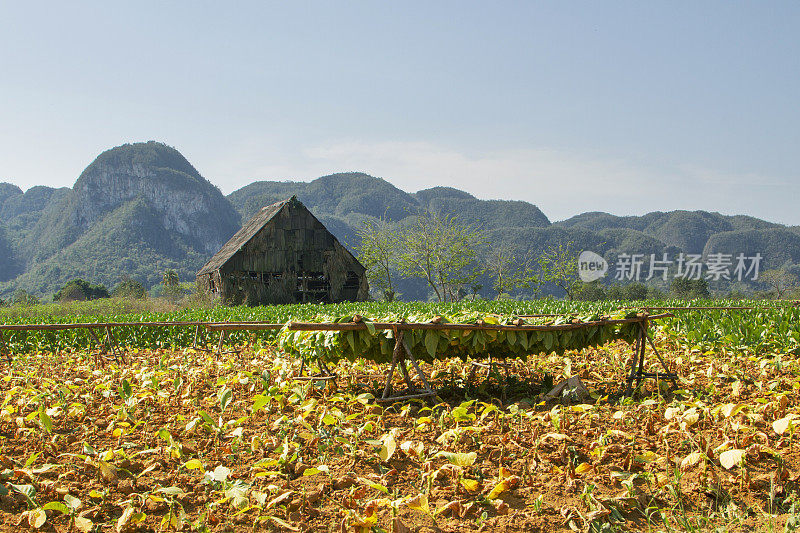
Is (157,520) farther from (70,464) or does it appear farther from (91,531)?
(70,464)

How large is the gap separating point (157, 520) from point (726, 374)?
5.57 meters

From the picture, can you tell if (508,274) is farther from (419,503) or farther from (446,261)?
(419,503)

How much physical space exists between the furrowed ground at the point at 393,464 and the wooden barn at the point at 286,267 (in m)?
22.3

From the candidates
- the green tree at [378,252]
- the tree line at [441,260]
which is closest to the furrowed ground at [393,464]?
the tree line at [441,260]

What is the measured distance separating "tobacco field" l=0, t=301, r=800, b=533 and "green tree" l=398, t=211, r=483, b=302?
3814 centimetres

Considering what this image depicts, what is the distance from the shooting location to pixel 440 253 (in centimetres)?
4466

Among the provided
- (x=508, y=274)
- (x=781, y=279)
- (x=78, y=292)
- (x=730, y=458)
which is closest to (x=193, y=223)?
(x=78, y=292)

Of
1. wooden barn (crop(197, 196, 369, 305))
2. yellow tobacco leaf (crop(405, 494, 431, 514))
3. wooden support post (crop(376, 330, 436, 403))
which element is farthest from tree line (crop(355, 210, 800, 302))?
yellow tobacco leaf (crop(405, 494, 431, 514))

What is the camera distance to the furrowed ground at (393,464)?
2885 mm

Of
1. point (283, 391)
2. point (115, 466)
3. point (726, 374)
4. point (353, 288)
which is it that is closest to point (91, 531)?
point (115, 466)

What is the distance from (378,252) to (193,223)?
259 ft

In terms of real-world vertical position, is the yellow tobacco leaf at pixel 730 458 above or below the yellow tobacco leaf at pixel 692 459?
above

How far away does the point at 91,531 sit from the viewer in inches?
110

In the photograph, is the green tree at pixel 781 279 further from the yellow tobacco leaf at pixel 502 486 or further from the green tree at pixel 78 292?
the yellow tobacco leaf at pixel 502 486
